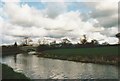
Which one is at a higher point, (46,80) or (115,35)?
(115,35)

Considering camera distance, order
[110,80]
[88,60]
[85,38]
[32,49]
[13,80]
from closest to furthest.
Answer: [13,80]
[110,80]
[88,60]
[85,38]
[32,49]

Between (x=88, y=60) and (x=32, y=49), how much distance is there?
10762 cm

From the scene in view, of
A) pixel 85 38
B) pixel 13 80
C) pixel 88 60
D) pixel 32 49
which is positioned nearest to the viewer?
pixel 13 80

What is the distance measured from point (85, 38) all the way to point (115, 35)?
2063 inches

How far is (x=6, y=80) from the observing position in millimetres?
22656

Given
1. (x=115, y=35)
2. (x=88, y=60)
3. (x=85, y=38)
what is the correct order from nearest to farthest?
(x=88, y=60) → (x=115, y=35) → (x=85, y=38)

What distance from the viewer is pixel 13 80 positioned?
2202 cm

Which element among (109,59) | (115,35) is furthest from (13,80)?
(115,35)

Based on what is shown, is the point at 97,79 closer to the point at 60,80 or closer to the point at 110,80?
the point at 110,80

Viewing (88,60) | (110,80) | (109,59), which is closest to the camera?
(110,80)

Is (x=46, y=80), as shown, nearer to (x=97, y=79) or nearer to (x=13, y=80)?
(x=97, y=79)

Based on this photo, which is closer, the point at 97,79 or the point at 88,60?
the point at 97,79

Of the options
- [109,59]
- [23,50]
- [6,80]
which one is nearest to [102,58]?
[109,59]

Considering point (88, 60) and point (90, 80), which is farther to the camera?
point (88, 60)
